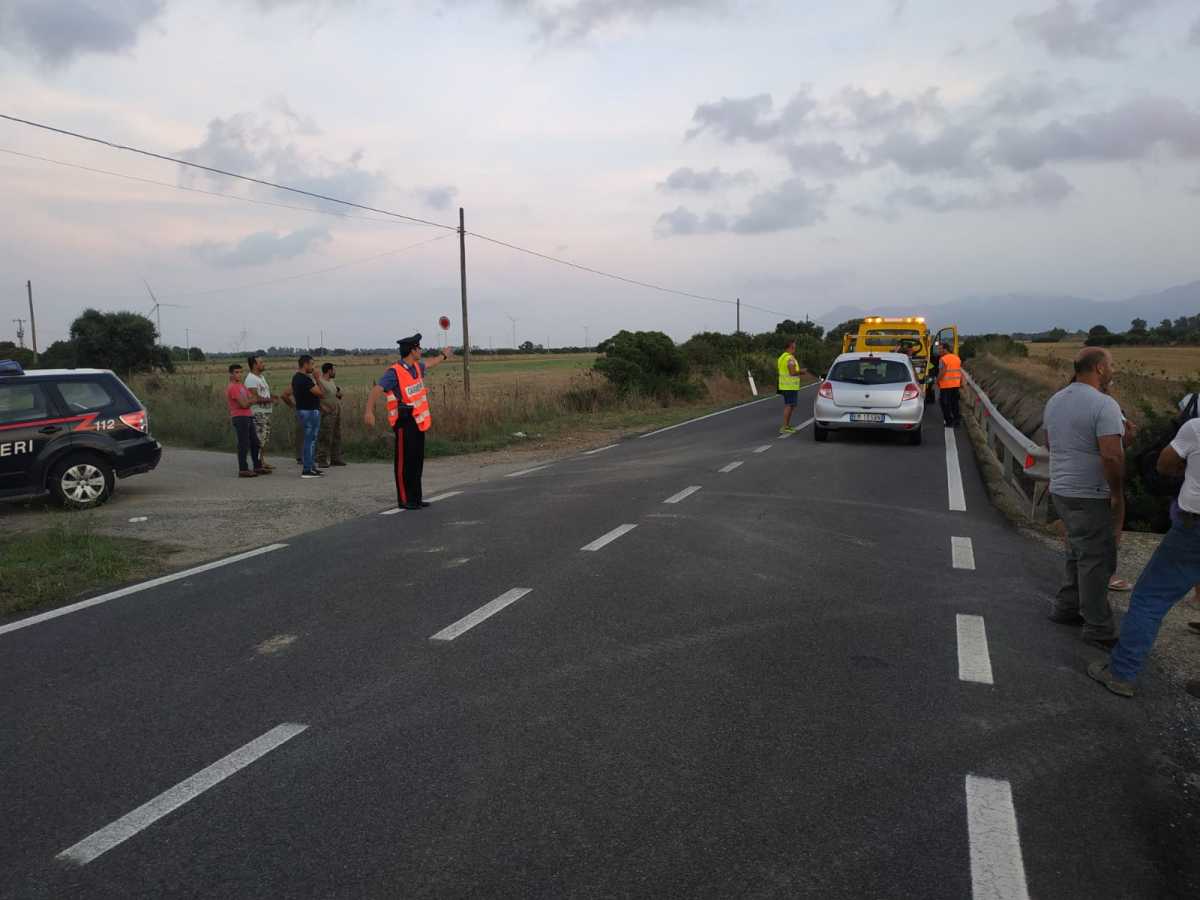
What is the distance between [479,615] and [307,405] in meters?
8.45

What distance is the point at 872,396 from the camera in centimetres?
1555

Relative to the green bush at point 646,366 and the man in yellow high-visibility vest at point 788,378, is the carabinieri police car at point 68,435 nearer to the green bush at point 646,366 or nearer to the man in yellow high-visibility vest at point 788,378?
the man in yellow high-visibility vest at point 788,378

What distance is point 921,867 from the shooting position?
296 centimetres

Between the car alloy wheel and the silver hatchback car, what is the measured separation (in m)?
11.5

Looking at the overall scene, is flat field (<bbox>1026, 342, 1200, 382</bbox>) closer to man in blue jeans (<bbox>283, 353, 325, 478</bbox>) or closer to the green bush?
the green bush

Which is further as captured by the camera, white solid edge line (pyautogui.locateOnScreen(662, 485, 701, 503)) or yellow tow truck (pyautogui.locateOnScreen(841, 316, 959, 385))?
yellow tow truck (pyautogui.locateOnScreen(841, 316, 959, 385))

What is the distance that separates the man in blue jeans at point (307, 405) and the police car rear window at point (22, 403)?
3392mm

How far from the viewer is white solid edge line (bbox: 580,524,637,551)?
25.6 ft

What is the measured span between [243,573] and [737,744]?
4896 millimetres

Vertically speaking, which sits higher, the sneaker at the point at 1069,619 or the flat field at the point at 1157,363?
the flat field at the point at 1157,363

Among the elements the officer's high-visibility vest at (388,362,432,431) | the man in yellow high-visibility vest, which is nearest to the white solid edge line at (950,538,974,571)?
the officer's high-visibility vest at (388,362,432,431)

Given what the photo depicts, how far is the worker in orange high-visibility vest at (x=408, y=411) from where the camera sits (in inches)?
384

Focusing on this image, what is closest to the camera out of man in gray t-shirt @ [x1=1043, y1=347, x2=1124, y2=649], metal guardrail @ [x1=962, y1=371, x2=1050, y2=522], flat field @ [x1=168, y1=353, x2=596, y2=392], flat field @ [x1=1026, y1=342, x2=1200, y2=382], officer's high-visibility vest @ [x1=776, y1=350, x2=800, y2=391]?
man in gray t-shirt @ [x1=1043, y1=347, x2=1124, y2=649]

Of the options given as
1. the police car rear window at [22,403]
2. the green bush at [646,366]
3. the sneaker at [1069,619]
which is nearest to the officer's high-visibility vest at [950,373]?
the green bush at [646,366]
